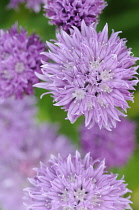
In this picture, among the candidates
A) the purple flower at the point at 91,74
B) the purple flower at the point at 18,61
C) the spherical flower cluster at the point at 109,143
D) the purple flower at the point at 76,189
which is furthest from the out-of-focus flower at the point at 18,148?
the purple flower at the point at 91,74

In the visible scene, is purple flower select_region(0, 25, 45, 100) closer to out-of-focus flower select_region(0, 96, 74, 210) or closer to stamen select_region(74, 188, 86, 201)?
stamen select_region(74, 188, 86, 201)

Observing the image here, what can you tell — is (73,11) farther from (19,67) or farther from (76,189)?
(76,189)

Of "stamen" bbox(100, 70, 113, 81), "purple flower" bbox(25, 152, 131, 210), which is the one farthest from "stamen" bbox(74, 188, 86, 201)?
"stamen" bbox(100, 70, 113, 81)

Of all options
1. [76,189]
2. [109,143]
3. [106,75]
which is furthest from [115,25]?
[76,189]

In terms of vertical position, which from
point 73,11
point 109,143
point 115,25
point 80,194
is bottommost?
point 80,194

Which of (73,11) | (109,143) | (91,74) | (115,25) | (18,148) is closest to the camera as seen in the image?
(91,74)

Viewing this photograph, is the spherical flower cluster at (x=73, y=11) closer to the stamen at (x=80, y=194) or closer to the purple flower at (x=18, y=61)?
the purple flower at (x=18, y=61)
